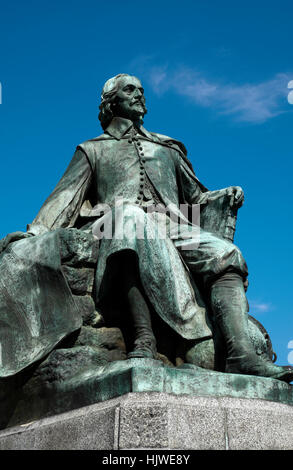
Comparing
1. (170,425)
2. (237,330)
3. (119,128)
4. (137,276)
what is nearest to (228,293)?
(237,330)

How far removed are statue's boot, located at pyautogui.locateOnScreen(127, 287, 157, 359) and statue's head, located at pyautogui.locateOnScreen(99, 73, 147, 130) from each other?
243 centimetres

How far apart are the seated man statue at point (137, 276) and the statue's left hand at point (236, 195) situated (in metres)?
0.01

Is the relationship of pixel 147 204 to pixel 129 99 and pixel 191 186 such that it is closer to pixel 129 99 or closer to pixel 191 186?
pixel 191 186

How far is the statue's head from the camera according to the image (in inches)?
287

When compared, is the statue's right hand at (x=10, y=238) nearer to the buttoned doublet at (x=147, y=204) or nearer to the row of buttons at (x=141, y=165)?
the buttoned doublet at (x=147, y=204)

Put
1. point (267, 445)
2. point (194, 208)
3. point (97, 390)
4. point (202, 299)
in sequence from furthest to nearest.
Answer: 1. point (194, 208)
2. point (202, 299)
3. point (97, 390)
4. point (267, 445)

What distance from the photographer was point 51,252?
5.89 metres

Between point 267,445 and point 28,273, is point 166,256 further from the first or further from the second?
point 267,445

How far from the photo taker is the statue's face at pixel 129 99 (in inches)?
287

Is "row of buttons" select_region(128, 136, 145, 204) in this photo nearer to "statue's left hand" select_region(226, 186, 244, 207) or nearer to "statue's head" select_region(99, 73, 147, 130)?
"statue's head" select_region(99, 73, 147, 130)

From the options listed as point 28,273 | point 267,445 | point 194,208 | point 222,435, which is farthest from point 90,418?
point 194,208

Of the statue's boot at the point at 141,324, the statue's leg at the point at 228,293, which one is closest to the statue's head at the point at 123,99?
the statue's leg at the point at 228,293
